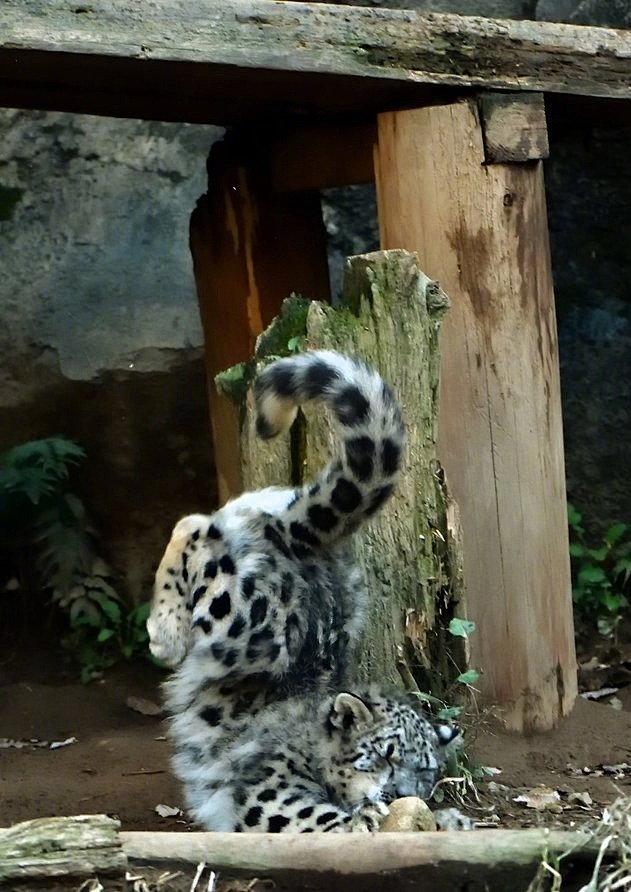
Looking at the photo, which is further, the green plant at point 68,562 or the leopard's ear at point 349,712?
the green plant at point 68,562

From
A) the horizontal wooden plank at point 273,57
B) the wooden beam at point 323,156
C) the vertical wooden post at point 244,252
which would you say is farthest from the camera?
the vertical wooden post at point 244,252

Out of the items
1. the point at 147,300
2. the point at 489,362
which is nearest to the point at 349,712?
the point at 489,362

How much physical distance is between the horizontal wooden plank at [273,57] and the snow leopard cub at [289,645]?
4.35 feet

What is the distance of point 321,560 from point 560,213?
12.8ft

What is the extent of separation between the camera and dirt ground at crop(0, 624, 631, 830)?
4.43m

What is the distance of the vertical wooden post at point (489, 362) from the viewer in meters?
4.88

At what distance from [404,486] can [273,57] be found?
1.54m

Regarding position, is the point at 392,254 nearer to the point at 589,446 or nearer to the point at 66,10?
the point at 66,10

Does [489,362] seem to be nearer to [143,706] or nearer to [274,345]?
[274,345]

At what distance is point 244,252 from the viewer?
6023 millimetres

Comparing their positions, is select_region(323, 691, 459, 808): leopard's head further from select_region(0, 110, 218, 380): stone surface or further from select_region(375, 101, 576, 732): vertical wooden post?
select_region(0, 110, 218, 380): stone surface

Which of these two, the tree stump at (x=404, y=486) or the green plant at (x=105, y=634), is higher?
the tree stump at (x=404, y=486)

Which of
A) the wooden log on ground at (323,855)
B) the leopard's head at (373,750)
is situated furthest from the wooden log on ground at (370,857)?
the leopard's head at (373,750)

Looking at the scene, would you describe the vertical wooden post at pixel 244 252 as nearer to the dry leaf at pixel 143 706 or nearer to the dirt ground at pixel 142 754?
the dry leaf at pixel 143 706
